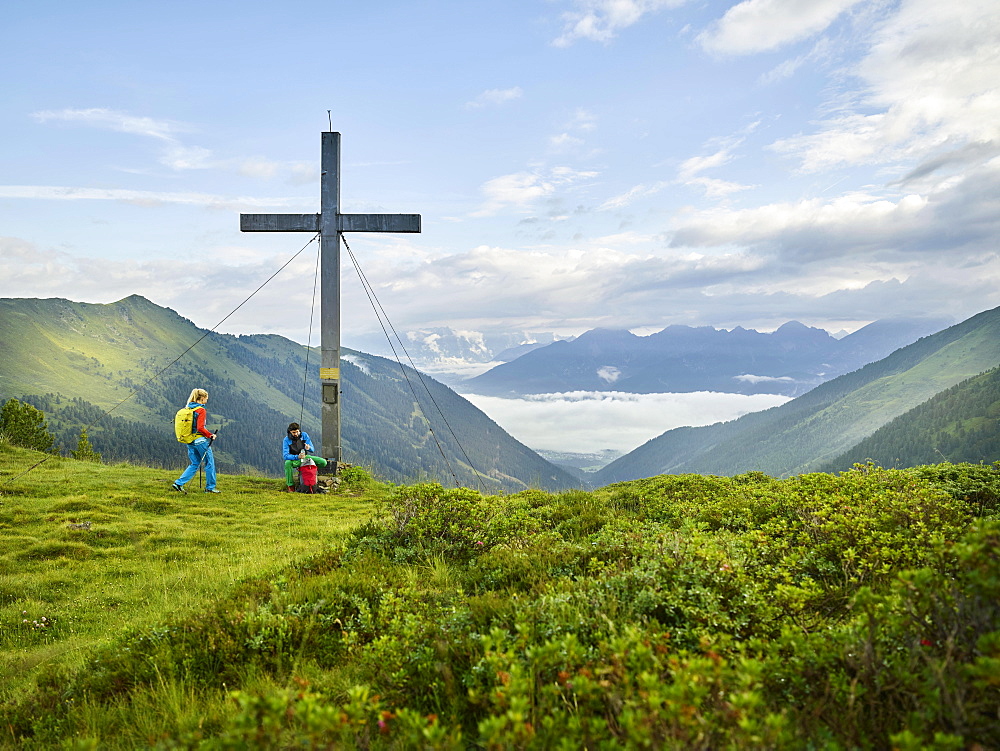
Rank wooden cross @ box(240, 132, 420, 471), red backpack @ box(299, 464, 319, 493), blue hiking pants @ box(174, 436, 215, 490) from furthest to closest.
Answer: wooden cross @ box(240, 132, 420, 471) → red backpack @ box(299, 464, 319, 493) → blue hiking pants @ box(174, 436, 215, 490)

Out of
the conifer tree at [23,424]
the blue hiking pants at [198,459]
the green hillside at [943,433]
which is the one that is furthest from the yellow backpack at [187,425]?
the green hillside at [943,433]

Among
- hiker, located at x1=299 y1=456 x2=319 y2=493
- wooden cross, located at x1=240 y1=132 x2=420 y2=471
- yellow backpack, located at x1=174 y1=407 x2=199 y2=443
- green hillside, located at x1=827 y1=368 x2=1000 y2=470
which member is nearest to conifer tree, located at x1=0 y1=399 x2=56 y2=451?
yellow backpack, located at x1=174 y1=407 x2=199 y2=443

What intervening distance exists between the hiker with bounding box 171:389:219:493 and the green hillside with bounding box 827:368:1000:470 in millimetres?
176577

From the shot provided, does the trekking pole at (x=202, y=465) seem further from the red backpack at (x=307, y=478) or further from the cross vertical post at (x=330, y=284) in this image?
the cross vertical post at (x=330, y=284)

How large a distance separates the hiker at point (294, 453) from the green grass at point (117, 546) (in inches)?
14.4

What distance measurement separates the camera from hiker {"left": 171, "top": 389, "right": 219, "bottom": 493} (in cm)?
1355

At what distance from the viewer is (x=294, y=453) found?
15.2 metres

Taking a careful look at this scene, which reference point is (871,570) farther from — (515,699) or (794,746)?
(515,699)

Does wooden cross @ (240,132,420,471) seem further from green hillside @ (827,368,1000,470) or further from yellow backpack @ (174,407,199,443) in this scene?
green hillside @ (827,368,1000,470)

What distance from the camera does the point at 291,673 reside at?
429 cm

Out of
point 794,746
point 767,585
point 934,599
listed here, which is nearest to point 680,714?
point 794,746

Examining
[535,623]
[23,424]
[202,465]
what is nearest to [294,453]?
[202,465]

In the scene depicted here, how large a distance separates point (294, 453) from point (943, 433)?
217 meters

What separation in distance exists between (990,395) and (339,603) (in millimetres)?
243426
